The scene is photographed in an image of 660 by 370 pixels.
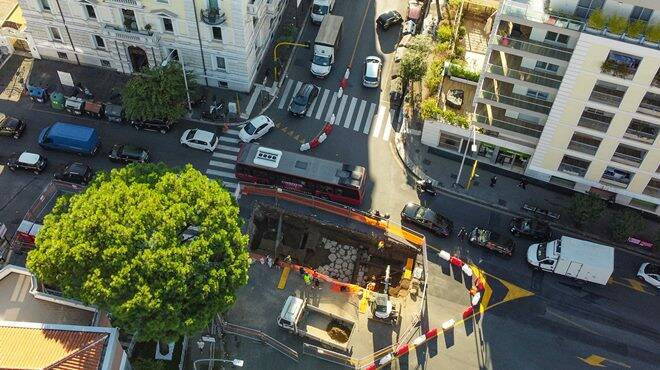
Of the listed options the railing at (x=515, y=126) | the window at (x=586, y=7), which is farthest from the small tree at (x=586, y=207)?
the window at (x=586, y=7)

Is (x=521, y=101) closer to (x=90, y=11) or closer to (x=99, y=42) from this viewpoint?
(x=90, y=11)

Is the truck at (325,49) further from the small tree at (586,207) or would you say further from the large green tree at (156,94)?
the small tree at (586,207)

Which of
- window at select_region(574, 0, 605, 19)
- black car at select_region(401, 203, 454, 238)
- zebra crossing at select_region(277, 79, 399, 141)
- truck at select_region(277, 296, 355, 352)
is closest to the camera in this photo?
window at select_region(574, 0, 605, 19)

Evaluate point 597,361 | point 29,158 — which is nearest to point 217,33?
point 29,158

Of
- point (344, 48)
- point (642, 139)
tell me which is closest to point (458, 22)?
point (344, 48)

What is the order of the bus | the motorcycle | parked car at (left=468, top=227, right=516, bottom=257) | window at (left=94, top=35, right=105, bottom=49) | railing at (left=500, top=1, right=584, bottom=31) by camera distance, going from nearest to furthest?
1. railing at (left=500, top=1, right=584, bottom=31)
2. parked car at (left=468, top=227, right=516, bottom=257)
3. the bus
4. the motorcycle
5. window at (left=94, top=35, right=105, bottom=49)

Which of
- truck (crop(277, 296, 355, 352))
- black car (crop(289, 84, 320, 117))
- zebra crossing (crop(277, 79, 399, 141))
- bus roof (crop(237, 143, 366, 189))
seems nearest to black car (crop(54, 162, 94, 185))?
bus roof (crop(237, 143, 366, 189))

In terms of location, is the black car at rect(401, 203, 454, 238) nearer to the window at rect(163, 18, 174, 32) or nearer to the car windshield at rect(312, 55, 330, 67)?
the car windshield at rect(312, 55, 330, 67)
